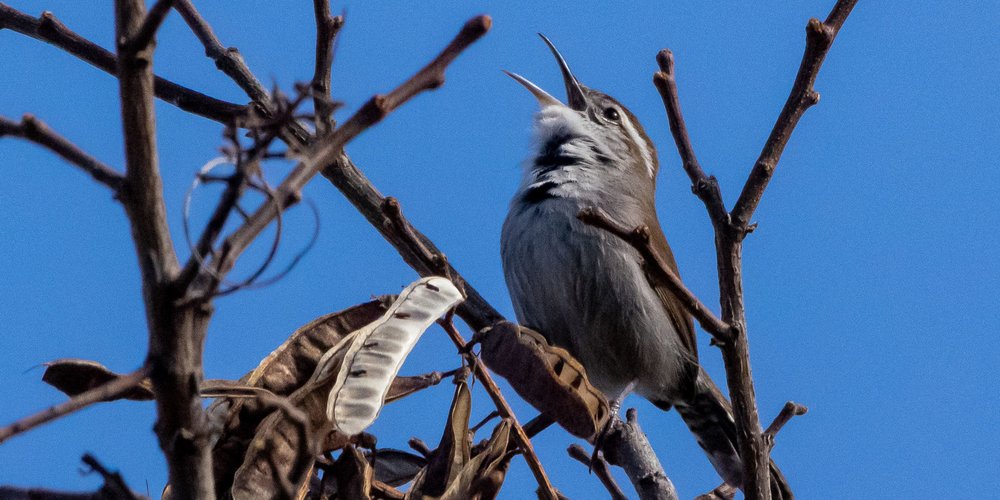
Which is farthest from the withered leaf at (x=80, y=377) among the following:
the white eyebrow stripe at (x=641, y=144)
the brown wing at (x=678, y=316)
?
Result: the white eyebrow stripe at (x=641, y=144)

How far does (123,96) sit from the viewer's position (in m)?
1.49

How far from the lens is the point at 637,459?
4.06 m

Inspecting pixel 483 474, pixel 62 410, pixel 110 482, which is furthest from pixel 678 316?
pixel 62 410

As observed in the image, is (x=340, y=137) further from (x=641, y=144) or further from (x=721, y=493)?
(x=641, y=144)

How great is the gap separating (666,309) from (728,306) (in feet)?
6.48

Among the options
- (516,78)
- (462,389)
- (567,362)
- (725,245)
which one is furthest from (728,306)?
(516,78)

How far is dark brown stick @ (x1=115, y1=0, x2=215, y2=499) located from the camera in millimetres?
1493

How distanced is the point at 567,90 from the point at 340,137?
488 cm

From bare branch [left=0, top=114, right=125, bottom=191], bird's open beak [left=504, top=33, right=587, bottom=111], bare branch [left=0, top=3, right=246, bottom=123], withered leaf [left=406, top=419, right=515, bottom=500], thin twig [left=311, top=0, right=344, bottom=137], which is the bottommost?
withered leaf [left=406, top=419, right=515, bottom=500]

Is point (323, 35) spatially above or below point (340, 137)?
above

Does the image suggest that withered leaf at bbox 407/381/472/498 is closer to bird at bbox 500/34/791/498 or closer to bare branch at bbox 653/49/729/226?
bare branch at bbox 653/49/729/226

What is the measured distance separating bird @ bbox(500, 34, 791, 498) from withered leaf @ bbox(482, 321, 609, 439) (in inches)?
63.0

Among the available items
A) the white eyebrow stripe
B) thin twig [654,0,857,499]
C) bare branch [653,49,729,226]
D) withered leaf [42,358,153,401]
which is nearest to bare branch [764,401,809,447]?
thin twig [654,0,857,499]

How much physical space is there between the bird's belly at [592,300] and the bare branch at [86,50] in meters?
1.66
